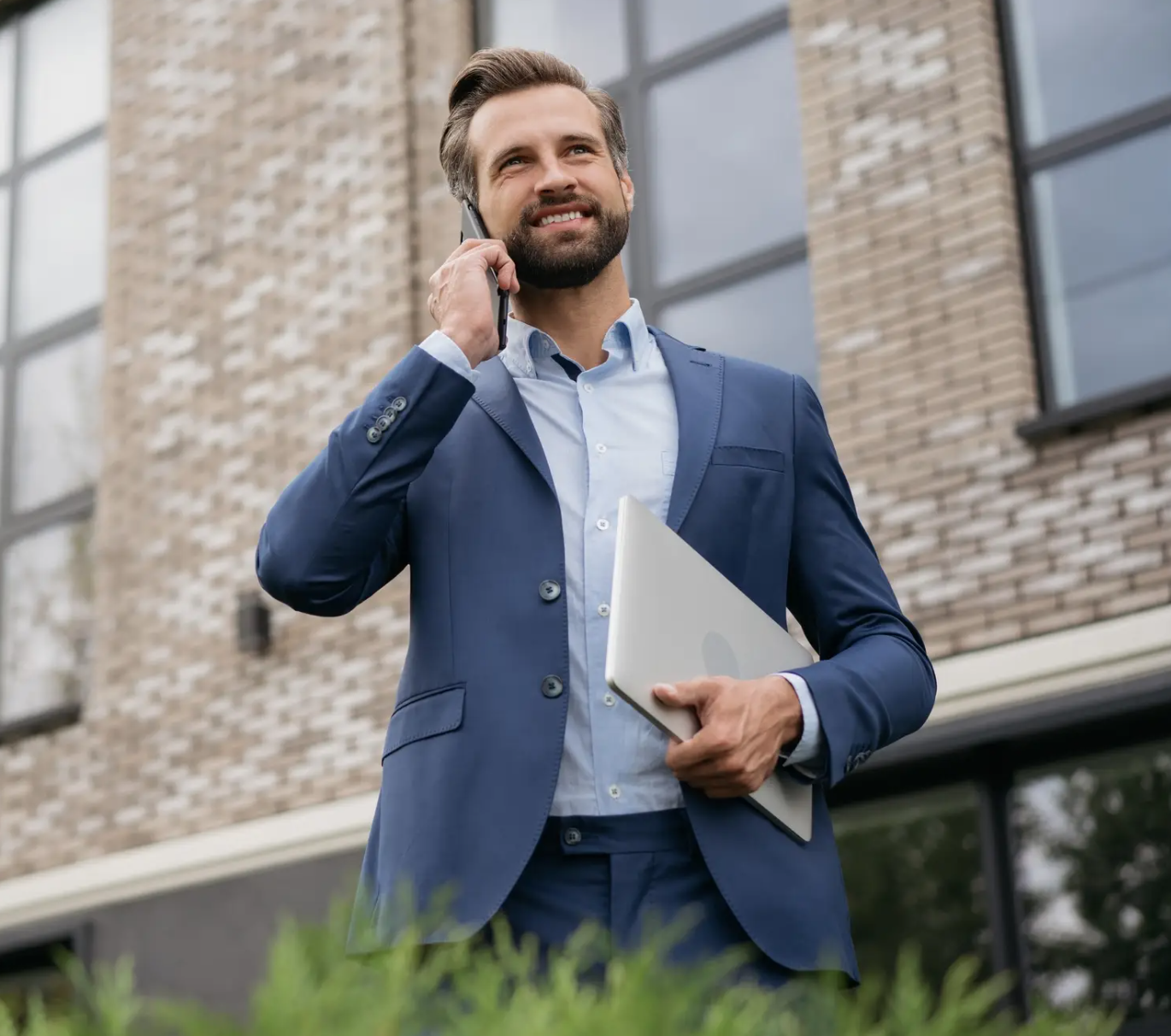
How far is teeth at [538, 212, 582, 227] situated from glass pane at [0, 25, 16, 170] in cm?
1036

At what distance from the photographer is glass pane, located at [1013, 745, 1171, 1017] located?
7.22 m

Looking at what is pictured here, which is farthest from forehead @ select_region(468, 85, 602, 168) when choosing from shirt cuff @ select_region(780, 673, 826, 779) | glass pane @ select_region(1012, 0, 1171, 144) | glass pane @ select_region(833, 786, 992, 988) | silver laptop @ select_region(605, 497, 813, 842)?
glass pane @ select_region(1012, 0, 1171, 144)

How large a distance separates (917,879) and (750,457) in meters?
5.47

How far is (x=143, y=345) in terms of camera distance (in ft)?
36.3

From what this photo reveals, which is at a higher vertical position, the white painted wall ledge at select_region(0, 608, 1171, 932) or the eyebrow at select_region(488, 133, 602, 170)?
the eyebrow at select_region(488, 133, 602, 170)

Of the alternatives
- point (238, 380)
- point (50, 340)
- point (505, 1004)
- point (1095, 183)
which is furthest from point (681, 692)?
point (50, 340)

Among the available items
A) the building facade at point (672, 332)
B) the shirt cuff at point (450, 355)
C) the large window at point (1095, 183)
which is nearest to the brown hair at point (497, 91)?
the shirt cuff at point (450, 355)

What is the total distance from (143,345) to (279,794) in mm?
2772

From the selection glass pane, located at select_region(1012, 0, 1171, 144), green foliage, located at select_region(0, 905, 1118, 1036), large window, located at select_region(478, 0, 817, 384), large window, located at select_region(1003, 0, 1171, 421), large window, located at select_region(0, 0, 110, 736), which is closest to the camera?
green foliage, located at select_region(0, 905, 1118, 1036)

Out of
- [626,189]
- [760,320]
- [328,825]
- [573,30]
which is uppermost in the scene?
[573,30]

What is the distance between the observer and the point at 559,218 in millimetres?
2822

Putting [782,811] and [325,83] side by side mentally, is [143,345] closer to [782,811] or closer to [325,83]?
[325,83]

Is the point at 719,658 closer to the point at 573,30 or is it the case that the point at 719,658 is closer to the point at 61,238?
the point at 573,30

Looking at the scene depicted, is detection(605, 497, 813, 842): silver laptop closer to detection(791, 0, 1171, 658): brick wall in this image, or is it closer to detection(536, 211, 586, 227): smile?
detection(536, 211, 586, 227): smile
